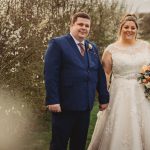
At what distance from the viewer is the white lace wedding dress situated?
5.75m

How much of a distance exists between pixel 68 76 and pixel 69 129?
1.96ft

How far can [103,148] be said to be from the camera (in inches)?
231

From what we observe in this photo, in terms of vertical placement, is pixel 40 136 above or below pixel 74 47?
below

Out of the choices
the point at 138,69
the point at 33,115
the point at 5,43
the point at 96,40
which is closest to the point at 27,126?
the point at 33,115

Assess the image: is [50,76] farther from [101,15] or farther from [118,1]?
[118,1]

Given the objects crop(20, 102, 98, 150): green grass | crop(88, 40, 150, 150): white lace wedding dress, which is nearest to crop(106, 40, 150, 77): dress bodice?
crop(88, 40, 150, 150): white lace wedding dress

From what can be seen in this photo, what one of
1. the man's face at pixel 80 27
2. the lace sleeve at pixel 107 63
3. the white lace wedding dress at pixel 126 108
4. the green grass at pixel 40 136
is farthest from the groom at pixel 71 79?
the green grass at pixel 40 136

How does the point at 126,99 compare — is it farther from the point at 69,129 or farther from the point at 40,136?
the point at 40,136

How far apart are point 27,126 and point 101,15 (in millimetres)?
4918

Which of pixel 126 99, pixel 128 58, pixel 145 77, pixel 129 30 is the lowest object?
pixel 126 99

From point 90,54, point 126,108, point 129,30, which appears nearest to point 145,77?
point 126,108

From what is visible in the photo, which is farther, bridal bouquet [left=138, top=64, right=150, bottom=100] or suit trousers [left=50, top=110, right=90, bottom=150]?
bridal bouquet [left=138, top=64, right=150, bottom=100]

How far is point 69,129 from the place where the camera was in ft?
16.0

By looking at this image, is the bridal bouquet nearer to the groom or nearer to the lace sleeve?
the lace sleeve
